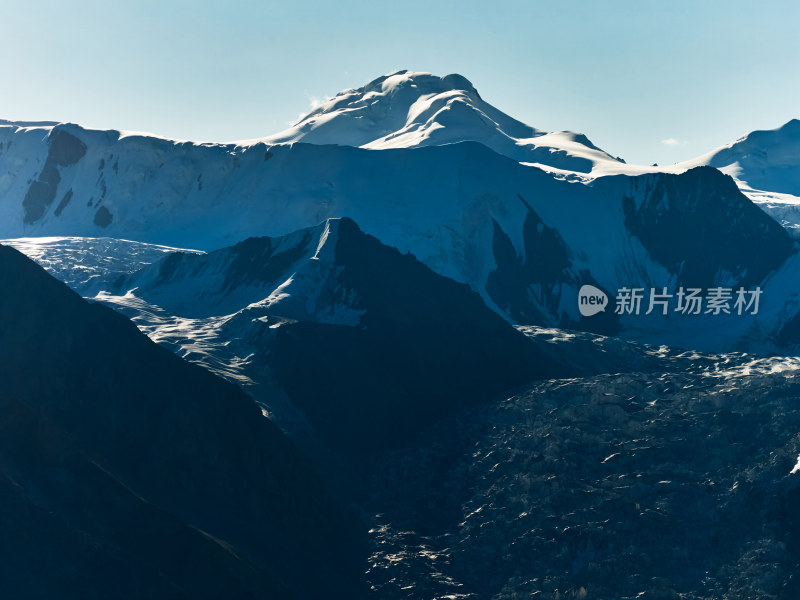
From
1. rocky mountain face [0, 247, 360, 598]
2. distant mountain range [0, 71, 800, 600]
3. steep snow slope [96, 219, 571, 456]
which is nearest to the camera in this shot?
rocky mountain face [0, 247, 360, 598]

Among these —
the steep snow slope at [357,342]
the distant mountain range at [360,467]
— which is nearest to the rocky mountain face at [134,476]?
the distant mountain range at [360,467]

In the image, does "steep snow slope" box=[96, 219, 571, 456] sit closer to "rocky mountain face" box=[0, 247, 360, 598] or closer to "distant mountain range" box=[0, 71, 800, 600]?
"distant mountain range" box=[0, 71, 800, 600]

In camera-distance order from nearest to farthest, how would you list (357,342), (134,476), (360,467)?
(134,476), (360,467), (357,342)

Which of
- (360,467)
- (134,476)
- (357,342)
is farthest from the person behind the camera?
(357,342)

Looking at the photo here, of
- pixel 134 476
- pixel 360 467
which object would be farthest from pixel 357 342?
pixel 134 476

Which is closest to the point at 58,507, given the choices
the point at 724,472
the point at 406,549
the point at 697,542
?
the point at 406,549

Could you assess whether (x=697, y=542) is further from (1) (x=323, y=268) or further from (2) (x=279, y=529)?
(1) (x=323, y=268)

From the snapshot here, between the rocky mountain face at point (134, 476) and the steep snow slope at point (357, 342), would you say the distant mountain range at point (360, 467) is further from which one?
the steep snow slope at point (357, 342)

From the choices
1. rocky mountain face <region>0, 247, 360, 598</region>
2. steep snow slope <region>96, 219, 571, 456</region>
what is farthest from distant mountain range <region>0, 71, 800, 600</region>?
steep snow slope <region>96, 219, 571, 456</region>

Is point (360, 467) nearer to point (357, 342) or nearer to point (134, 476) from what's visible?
point (357, 342)

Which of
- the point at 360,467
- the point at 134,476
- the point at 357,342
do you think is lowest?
the point at 360,467

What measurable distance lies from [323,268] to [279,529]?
241 feet

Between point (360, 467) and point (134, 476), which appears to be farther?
point (360, 467)

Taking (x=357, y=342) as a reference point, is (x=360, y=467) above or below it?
below
